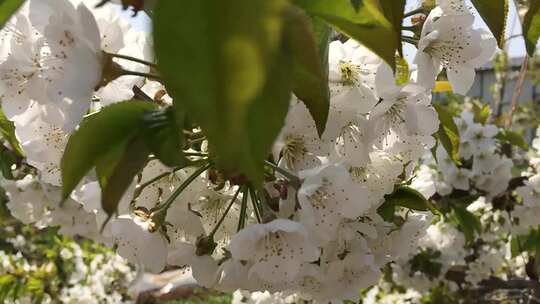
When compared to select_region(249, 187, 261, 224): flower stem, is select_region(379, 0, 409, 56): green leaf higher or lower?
higher

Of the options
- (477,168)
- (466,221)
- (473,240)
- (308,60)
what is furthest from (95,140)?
(477,168)

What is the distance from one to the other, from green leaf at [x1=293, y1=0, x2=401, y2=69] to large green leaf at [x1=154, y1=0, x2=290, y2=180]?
0.21m

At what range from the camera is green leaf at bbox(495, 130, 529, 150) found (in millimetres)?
2219

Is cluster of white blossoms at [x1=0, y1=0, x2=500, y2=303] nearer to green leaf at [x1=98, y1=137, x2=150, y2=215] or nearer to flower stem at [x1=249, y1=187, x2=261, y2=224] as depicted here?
flower stem at [x1=249, y1=187, x2=261, y2=224]

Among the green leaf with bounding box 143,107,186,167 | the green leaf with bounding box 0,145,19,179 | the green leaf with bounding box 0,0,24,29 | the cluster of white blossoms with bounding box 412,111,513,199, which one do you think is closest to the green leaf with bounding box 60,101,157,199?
the green leaf with bounding box 143,107,186,167

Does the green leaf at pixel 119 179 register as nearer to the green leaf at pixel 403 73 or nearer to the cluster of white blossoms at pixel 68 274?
the green leaf at pixel 403 73

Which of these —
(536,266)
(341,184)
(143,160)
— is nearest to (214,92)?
(143,160)

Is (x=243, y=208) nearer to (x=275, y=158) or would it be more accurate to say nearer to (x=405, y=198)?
(x=275, y=158)

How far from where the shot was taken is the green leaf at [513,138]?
7.28 ft

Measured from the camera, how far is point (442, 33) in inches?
34.8

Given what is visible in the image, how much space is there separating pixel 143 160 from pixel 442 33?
47 cm

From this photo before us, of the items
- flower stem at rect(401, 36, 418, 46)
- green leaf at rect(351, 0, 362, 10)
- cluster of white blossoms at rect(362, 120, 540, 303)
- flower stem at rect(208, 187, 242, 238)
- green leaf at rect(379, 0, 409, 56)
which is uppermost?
green leaf at rect(351, 0, 362, 10)

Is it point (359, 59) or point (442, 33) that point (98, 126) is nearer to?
point (359, 59)

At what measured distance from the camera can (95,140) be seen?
0.59 m
